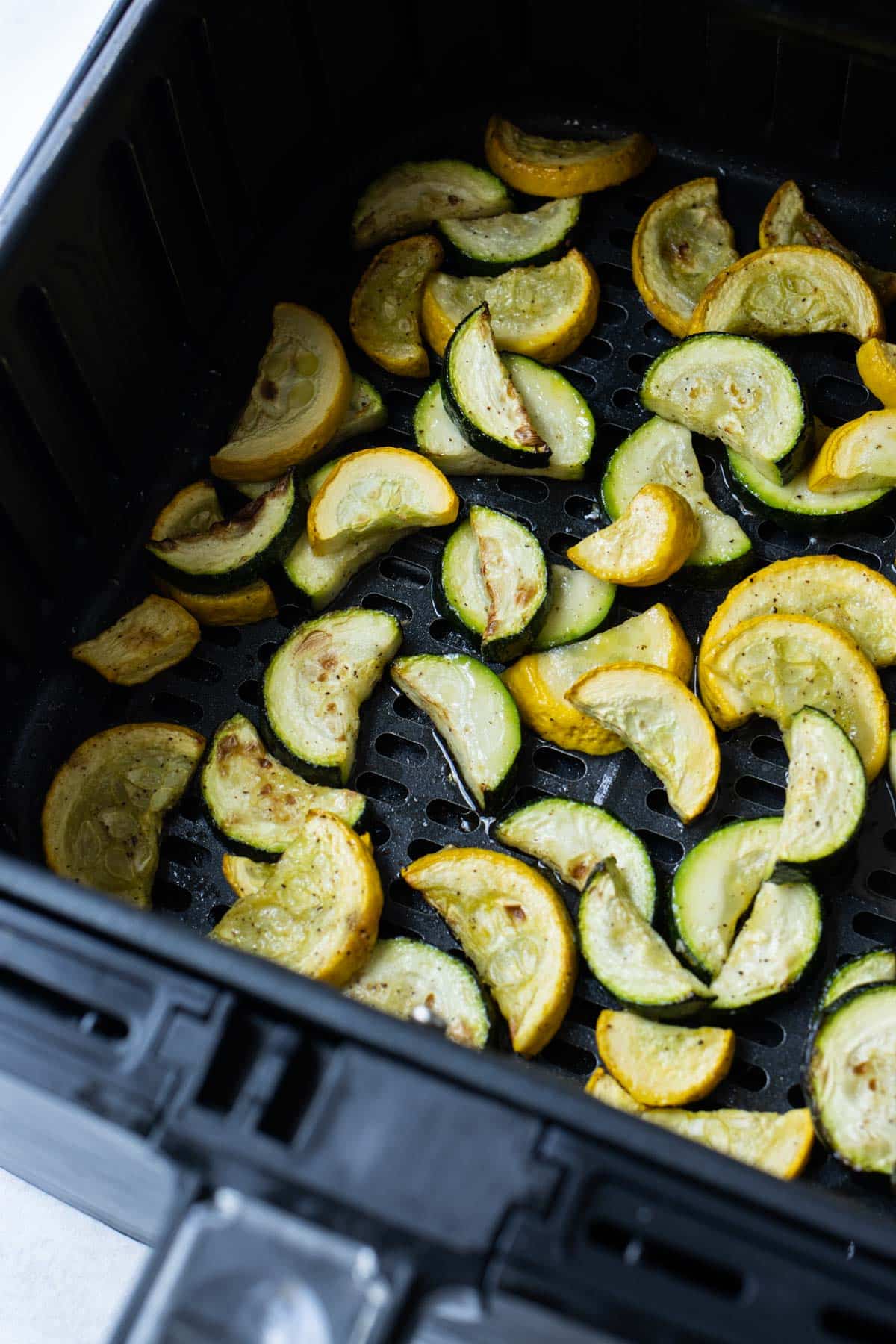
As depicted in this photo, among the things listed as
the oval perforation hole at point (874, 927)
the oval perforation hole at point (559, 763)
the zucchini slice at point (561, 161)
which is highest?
the zucchini slice at point (561, 161)

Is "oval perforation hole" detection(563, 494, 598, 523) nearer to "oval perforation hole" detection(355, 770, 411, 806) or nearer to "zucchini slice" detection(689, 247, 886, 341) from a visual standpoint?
"zucchini slice" detection(689, 247, 886, 341)

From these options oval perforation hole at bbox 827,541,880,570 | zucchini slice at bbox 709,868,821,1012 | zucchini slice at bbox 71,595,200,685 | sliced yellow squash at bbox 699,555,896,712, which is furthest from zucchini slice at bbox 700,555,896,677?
zucchini slice at bbox 71,595,200,685

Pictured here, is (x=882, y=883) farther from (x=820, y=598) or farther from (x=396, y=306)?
(x=396, y=306)

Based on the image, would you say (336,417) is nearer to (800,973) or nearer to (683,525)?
(683,525)

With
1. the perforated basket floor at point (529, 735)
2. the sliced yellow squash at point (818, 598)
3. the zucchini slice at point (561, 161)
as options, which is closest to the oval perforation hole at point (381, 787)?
the perforated basket floor at point (529, 735)

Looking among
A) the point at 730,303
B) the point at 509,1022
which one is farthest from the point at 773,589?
the point at 509,1022

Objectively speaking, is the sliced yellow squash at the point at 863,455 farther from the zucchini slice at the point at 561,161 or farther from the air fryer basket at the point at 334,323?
the zucchini slice at the point at 561,161
